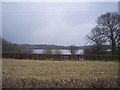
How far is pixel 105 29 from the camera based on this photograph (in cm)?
1673

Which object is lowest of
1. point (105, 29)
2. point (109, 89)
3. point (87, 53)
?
point (109, 89)

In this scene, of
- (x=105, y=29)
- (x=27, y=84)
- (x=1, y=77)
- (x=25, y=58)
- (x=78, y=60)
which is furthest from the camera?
(x=105, y=29)

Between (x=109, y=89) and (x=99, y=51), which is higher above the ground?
(x=99, y=51)

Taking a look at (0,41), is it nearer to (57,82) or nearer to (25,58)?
(57,82)

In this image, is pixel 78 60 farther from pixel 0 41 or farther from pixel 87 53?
pixel 0 41

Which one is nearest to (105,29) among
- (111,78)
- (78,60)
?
(78,60)

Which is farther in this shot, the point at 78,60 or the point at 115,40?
the point at 78,60

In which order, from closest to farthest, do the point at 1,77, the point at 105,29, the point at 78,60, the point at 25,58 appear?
the point at 1,77 < the point at 25,58 < the point at 78,60 < the point at 105,29

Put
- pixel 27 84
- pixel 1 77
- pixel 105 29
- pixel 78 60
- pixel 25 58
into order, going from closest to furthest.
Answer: pixel 27 84
pixel 1 77
pixel 25 58
pixel 78 60
pixel 105 29

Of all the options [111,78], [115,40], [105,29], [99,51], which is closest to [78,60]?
[99,51]

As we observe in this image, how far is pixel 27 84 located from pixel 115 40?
23.9ft

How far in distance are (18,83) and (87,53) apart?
6966 millimetres

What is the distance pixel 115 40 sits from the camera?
13031mm

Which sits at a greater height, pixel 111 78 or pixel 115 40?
pixel 115 40
